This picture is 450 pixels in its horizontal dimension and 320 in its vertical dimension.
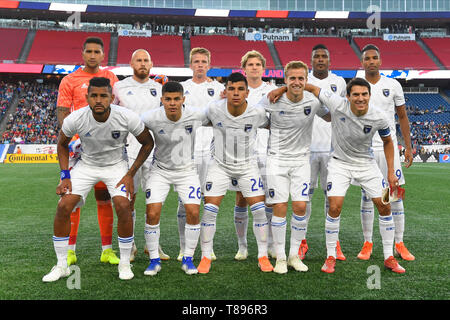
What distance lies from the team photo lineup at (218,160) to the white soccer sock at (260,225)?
11 mm

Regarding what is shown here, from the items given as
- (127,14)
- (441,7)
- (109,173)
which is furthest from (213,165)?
(441,7)

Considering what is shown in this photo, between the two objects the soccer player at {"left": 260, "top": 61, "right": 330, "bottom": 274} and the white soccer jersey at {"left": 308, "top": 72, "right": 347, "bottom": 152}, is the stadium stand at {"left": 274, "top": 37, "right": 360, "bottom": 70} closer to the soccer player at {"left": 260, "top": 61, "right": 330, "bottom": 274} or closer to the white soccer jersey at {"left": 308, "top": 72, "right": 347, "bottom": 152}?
the white soccer jersey at {"left": 308, "top": 72, "right": 347, "bottom": 152}

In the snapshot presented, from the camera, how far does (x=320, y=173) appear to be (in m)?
5.45

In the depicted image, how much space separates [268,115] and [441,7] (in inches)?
1838

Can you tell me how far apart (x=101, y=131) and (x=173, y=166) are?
34.4 inches

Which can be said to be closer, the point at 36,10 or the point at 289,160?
the point at 289,160

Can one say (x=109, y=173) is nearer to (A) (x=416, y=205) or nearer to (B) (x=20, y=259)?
(B) (x=20, y=259)

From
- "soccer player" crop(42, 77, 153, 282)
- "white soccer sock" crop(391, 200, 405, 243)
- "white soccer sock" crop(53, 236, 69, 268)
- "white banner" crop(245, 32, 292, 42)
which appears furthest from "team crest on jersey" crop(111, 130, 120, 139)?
"white banner" crop(245, 32, 292, 42)

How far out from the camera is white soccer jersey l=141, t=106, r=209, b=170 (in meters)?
4.61

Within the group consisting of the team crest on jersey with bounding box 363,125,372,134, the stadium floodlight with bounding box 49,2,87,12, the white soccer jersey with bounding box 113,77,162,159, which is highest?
the stadium floodlight with bounding box 49,2,87,12

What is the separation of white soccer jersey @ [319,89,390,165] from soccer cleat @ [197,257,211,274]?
75.2 inches

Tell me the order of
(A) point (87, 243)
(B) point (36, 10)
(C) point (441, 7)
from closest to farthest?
(A) point (87, 243) → (B) point (36, 10) → (C) point (441, 7)

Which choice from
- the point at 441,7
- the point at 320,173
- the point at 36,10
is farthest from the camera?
the point at 441,7

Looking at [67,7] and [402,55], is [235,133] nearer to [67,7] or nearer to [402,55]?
[67,7]
